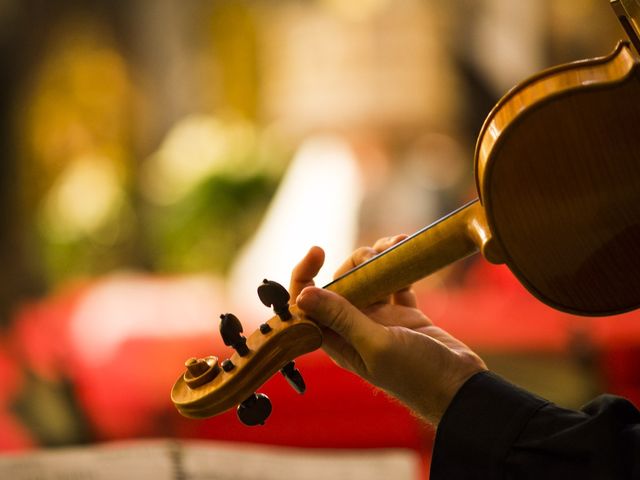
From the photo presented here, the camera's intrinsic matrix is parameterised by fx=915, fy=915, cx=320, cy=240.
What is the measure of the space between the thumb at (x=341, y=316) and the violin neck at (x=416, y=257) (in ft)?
0.19

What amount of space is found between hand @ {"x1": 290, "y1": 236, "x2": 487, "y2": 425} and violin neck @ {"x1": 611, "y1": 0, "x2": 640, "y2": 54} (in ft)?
1.45

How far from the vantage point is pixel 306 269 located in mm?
1349

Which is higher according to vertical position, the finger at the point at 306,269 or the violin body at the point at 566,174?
the finger at the point at 306,269

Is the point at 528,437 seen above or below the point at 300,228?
below

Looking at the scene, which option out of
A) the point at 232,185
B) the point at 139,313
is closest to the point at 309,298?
the point at 139,313

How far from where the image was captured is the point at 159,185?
6.35m

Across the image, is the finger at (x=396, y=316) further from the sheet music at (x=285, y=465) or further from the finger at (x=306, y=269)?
the sheet music at (x=285, y=465)

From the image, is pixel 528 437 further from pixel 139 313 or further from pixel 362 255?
pixel 139 313

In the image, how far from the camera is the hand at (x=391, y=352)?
119 cm

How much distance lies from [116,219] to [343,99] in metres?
2.35

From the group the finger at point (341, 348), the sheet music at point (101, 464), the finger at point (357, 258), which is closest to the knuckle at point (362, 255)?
the finger at point (357, 258)

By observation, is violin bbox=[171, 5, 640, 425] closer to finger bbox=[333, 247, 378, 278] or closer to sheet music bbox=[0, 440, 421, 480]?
finger bbox=[333, 247, 378, 278]

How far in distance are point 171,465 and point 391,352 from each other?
0.39 m

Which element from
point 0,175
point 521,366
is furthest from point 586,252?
point 0,175
